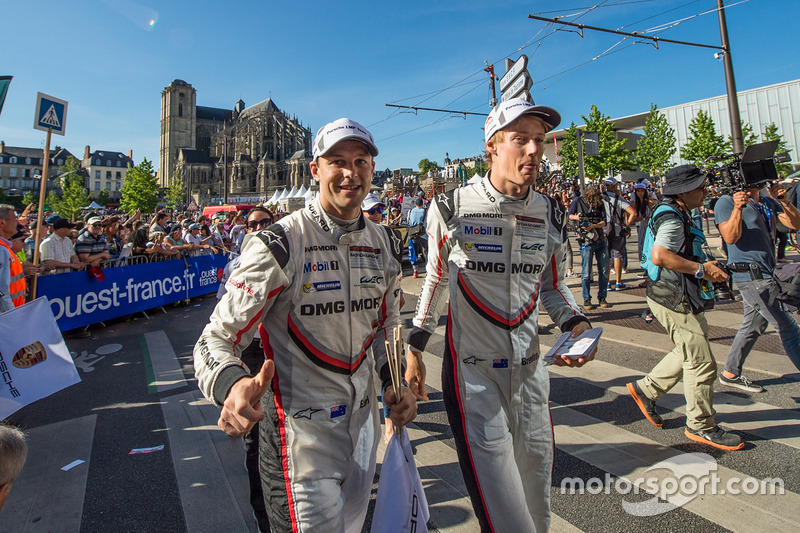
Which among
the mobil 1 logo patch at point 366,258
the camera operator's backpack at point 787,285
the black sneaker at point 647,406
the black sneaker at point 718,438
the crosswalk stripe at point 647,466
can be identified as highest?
the mobil 1 logo patch at point 366,258

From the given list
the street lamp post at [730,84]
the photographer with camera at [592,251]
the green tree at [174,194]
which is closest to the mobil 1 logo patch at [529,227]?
the photographer with camera at [592,251]

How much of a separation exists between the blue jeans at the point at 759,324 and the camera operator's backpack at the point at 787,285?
72 mm

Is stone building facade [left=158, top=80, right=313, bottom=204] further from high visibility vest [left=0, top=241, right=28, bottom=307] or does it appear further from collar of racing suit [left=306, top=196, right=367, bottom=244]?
collar of racing suit [left=306, top=196, right=367, bottom=244]

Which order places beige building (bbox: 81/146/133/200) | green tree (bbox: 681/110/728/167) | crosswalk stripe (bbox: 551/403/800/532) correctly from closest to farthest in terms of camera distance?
crosswalk stripe (bbox: 551/403/800/532) < green tree (bbox: 681/110/728/167) < beige building (bbox: 81/146/133/200)

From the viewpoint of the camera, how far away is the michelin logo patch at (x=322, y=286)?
5.84 feet

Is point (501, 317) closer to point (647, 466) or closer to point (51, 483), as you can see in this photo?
point (647, 466)

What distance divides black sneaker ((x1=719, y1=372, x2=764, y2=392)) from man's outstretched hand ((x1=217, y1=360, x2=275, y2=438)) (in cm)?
508

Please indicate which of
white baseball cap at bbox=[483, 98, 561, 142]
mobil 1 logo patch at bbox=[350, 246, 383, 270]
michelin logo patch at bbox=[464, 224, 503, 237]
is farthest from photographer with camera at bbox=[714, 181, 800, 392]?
mobil 1 logo patch at bbox=[350, 246, 383, 270]

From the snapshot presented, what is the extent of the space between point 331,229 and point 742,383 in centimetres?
484

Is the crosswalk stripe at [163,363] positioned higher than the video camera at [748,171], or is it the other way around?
the video camera at [748,171]

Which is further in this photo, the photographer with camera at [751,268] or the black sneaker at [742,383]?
the black sneaker at [742,383]

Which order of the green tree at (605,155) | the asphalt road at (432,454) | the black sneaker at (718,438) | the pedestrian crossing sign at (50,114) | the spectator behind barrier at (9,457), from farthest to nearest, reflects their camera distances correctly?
the green tree at (605,155) → the pedestrian crossing sign at (50,114) → the black sneaker at (718,438) → the asphalt road at (432,454) → the spectator behind barrier at (9,457)

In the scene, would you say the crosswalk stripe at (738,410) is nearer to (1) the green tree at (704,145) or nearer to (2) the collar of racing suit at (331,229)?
(2) the collar of racing suit at (331,229)

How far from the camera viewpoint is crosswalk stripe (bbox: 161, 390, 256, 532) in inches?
116
